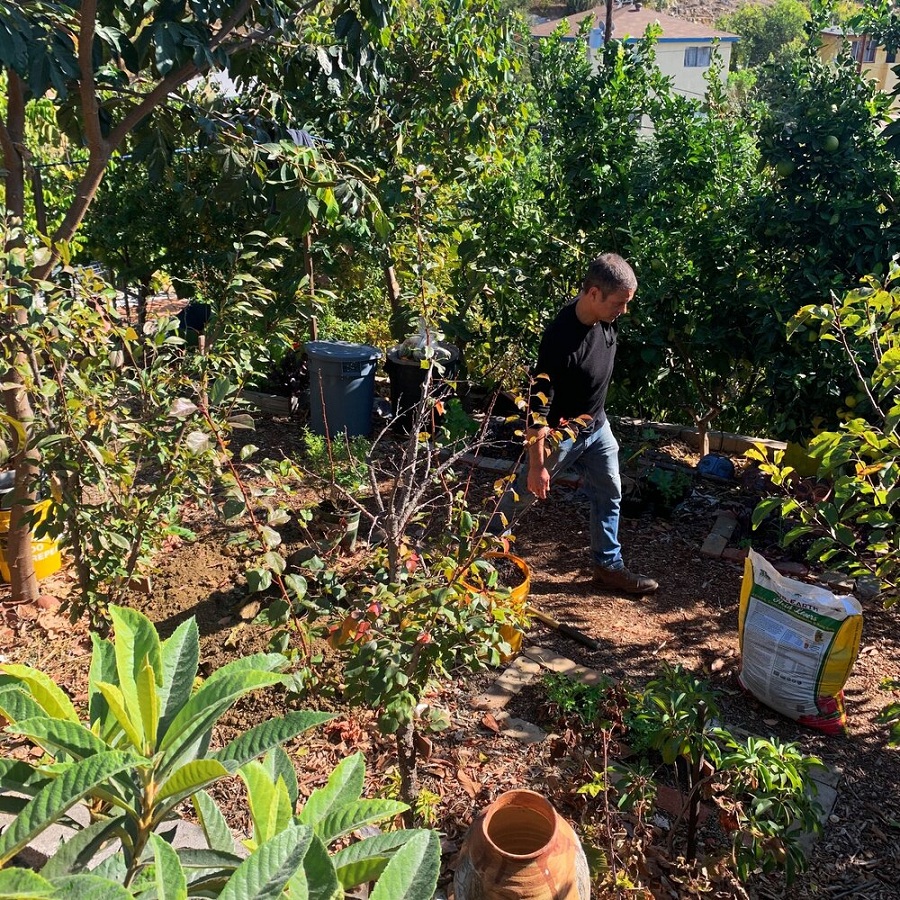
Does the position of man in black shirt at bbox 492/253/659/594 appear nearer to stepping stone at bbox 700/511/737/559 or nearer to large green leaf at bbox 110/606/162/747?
stepping stone at bbox 700/511/737/559

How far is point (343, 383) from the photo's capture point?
21.1ft

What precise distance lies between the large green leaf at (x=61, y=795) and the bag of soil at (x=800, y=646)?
2.92m

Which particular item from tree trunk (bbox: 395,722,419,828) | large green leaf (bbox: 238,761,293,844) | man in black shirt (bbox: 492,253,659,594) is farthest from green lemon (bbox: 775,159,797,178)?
large green leaf (bbox: 238,761,293,844)

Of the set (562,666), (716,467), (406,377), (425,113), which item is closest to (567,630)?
(562,666)

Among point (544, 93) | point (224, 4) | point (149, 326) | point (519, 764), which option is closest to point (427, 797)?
point (519, 764)

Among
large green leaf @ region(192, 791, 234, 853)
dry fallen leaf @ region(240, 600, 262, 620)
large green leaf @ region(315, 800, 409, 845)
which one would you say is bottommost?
dry fallen leaf @ region(240, 600, 262, 620)

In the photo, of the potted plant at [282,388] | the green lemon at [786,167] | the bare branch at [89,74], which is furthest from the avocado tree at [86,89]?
the potted plant at [282,388]

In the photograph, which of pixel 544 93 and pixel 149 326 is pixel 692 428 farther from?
pixel 149 326

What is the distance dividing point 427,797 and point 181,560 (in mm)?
2418

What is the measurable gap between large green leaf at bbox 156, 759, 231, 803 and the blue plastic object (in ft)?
16.4

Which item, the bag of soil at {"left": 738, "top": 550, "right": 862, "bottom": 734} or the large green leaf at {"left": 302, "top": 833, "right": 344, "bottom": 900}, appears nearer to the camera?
the large green leaf at {"left": 302, "top": 833, "right": 344, "bottom": 900}

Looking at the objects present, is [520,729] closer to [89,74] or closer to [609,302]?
[609,302]

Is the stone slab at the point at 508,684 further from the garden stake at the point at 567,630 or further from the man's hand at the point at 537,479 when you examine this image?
the man's hand at the point at 537,479

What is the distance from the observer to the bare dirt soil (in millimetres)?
2932
